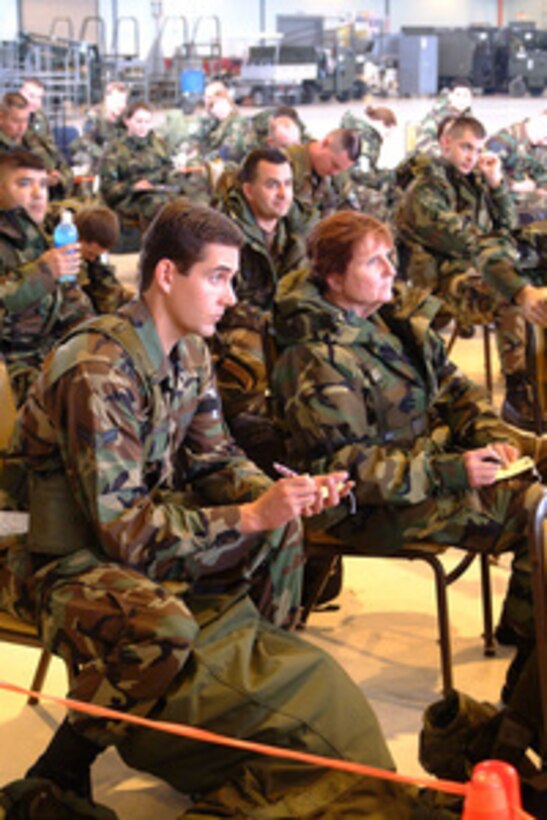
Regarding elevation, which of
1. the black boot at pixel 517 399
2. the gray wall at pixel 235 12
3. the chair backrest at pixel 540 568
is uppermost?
the gray wall at pixel 235 12

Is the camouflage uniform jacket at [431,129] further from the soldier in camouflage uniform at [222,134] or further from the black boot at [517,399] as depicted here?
the black boot at [517,399]

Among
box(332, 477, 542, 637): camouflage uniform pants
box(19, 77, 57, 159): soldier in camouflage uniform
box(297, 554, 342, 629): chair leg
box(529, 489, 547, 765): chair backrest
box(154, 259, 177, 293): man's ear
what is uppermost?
box(19, 77, 57, 159): soldier in camouflage uniform

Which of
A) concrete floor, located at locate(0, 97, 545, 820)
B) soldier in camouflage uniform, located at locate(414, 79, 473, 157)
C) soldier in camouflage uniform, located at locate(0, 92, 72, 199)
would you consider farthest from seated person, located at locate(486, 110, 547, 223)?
concrete floor, located at locate(0, 97, 545, 820)

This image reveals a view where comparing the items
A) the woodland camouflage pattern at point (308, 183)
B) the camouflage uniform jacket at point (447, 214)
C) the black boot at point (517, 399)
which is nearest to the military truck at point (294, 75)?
the woodland camouflage pattern at point (308, 183)

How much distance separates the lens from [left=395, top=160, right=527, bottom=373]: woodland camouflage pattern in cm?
596

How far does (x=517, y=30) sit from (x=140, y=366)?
2335 cm

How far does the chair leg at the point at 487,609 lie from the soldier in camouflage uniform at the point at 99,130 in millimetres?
8753

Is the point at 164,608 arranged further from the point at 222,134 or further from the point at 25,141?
the point at 222,134

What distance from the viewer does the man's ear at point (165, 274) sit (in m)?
2.90

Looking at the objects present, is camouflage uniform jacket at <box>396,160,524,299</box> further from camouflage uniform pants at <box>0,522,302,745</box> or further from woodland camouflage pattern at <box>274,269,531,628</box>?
camouflage uniform pants at <box>0,522,302,745</box>

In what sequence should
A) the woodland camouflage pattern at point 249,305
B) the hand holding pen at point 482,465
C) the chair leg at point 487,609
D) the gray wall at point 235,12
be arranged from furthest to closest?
the gray wall at point 235,12 → the woodland camouflage pattern at point 249,305 → the chair leg at point 487,609 → the hand holding pen at point 482,465

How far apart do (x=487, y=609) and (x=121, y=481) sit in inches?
55.3

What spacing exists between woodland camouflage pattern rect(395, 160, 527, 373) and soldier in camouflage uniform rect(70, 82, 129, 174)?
5.54m

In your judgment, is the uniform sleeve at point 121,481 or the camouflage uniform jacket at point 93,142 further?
the camouflage uniform jacket at point 93,142
